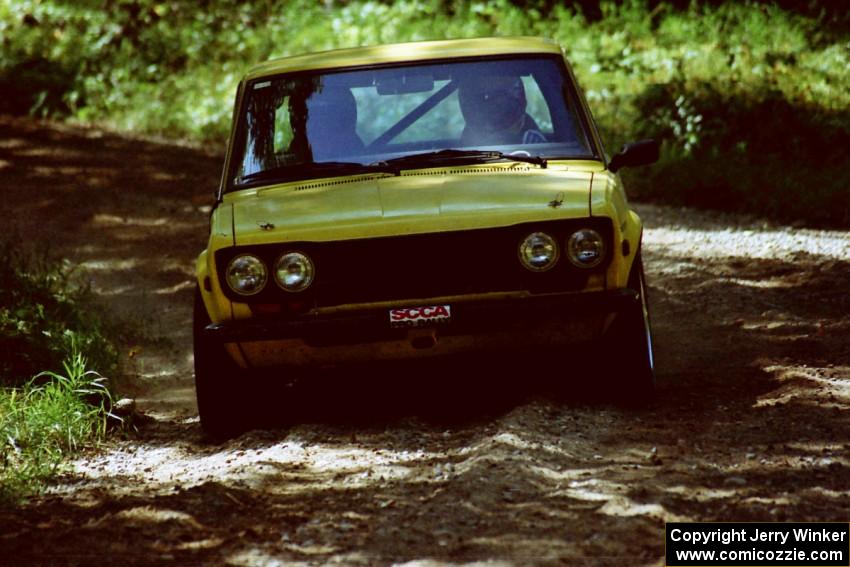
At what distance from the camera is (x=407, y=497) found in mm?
4926

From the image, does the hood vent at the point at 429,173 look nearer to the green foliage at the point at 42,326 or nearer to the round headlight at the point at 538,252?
the round headlight at the point at 538,252

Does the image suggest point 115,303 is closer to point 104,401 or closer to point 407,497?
point 104,401

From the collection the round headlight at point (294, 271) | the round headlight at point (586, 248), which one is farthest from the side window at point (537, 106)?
the round headlight at point (294, 271)

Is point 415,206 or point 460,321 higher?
point 415,206

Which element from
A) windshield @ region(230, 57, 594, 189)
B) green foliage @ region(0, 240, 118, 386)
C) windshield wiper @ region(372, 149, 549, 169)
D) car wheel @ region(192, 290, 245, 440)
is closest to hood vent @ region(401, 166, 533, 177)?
windshield wiper @ region(372, 149, 549, 169)

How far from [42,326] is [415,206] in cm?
314

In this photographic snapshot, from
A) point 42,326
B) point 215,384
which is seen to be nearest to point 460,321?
point 215,384

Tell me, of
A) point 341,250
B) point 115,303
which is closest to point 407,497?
point 341,250

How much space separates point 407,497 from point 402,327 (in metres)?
0.92

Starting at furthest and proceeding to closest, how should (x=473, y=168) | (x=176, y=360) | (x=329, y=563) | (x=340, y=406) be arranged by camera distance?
(x=176, y=360)
(x=340, y=406)
(x=473, y=168)
(x=329, y=563)

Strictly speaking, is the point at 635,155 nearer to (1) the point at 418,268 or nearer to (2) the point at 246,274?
(1) the point at 418,268

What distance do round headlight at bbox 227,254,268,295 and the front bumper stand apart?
152 mm

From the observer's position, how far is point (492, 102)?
663 cm

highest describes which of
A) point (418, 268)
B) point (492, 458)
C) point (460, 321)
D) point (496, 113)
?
point (496, 113)
